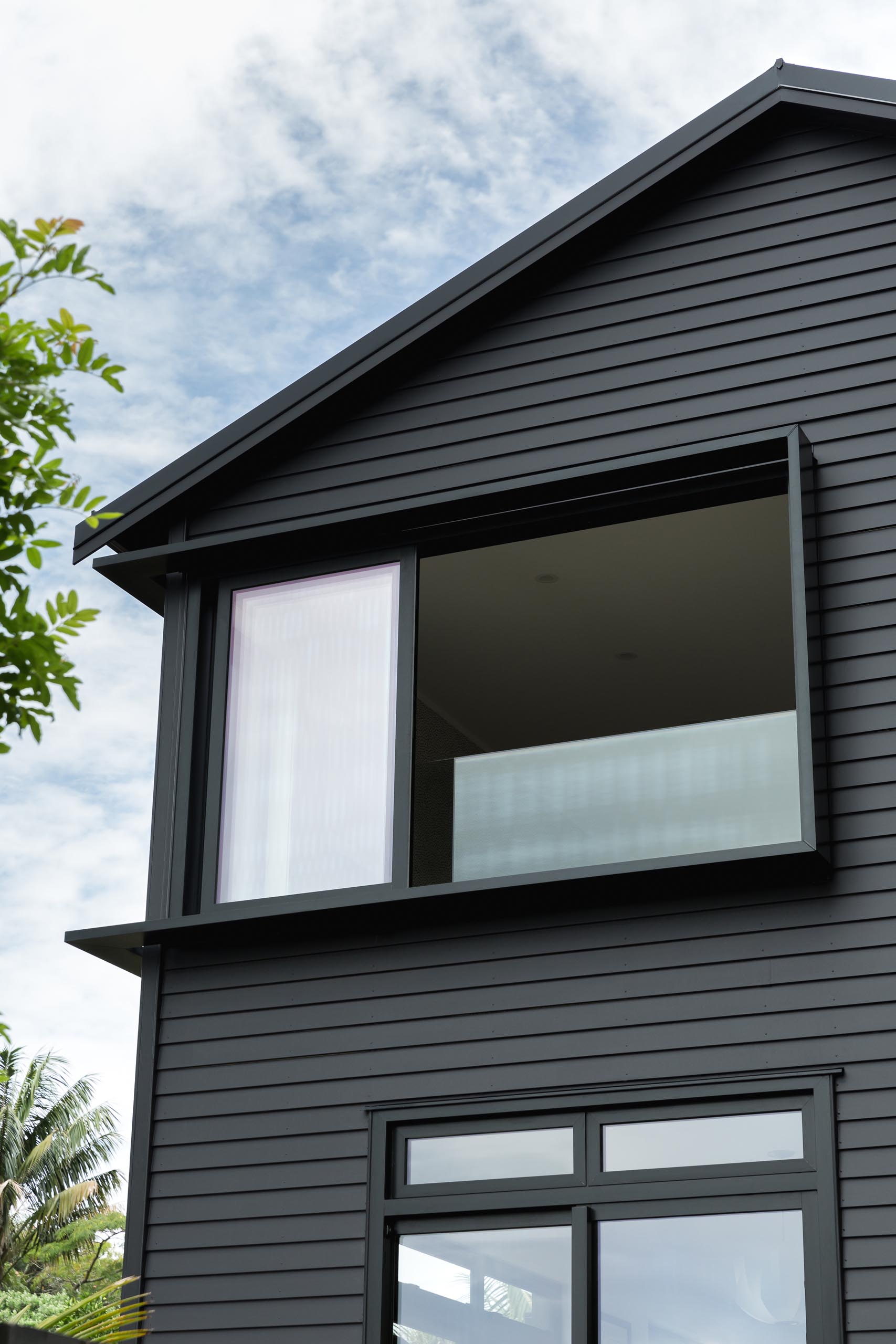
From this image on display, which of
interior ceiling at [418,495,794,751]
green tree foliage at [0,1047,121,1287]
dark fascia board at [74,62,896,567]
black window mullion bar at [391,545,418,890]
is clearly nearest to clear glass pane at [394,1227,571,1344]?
black window mullion bar at [391,545,418,890]

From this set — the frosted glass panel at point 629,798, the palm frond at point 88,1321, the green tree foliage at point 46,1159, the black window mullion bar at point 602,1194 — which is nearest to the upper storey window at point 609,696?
the frosted glass panel at point 629,798

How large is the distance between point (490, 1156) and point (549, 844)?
1.29 meters

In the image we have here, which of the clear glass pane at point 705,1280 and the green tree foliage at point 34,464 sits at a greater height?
the green tree foliage at point 34,464

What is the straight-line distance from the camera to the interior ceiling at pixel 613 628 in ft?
28.0

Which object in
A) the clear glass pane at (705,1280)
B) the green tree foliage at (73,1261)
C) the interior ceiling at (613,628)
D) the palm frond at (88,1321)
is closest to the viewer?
the palm frond at (88,1321)

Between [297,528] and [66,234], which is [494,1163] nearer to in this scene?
[297,528]

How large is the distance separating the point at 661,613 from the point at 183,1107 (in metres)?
4.18

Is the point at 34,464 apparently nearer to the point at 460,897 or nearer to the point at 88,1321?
the point at 88,1321

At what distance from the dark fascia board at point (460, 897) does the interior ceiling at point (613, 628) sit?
5.64 ft

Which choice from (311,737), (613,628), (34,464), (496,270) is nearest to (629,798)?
(311,737)

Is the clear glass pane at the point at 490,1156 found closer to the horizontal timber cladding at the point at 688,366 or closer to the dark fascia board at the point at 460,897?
the dark fascia board at the point at 460,897

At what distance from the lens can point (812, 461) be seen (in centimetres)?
676

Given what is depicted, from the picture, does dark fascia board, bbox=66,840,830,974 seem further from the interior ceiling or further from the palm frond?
the palm frond

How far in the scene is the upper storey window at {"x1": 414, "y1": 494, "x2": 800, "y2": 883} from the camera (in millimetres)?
6652
